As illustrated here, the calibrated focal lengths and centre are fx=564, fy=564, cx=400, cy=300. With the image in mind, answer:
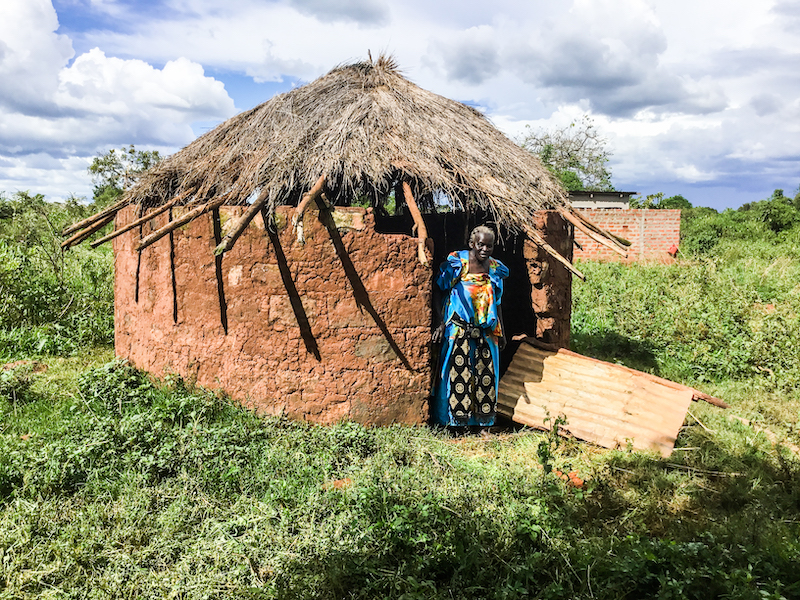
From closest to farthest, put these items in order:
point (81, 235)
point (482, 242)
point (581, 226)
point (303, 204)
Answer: point (303, 204) < point (482, 242) < point (81, 235) < point (581, 226)

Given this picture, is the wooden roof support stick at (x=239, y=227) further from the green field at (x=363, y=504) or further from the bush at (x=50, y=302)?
the bush at (x=50, y=302)

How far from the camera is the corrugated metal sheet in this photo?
13.8 ft

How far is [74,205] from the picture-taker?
1269 centimetres

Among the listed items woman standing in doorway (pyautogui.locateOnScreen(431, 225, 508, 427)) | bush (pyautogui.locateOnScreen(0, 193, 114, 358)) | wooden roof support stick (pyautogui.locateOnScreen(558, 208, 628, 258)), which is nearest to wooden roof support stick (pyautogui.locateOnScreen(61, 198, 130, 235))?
bush (pyautogui.locateOnScreen(0, 193, 114, 358))

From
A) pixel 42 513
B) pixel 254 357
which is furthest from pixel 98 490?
pixel 254 357

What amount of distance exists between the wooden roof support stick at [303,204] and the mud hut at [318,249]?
0.01 metres

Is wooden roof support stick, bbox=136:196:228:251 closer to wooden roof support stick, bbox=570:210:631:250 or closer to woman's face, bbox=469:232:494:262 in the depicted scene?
woman's face, bbox=469:232:494:262

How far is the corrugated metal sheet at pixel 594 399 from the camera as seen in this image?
4.21 m

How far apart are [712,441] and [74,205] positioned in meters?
13.2

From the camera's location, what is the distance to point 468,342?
443cm

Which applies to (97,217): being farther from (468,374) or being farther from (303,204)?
(468,374)

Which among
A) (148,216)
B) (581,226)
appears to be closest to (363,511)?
(148,216)

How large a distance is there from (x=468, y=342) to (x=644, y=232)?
404 inches

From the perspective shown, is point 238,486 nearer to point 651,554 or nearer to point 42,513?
point 42,513
